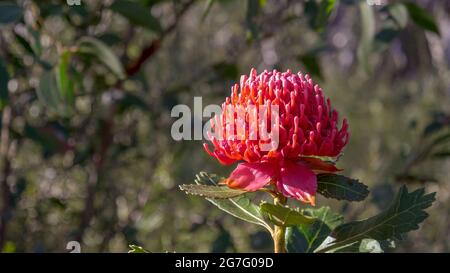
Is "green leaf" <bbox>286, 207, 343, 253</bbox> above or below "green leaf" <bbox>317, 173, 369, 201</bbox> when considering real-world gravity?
below

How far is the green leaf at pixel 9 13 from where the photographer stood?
1350 mm

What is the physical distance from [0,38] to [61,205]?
1.51ft

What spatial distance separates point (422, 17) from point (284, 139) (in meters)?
0.91

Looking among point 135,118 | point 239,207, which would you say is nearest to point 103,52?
point 239,207

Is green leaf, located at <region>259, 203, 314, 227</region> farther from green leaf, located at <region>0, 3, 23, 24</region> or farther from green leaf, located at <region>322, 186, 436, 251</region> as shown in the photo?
green leaf, located at <region>0, 3, 23, 24</region>

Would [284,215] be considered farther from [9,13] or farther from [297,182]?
[9,13]

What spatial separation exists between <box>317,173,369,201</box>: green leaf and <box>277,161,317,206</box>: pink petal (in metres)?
0.04

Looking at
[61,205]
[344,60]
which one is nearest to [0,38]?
[61,205]

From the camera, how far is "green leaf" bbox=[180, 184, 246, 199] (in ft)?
2.92

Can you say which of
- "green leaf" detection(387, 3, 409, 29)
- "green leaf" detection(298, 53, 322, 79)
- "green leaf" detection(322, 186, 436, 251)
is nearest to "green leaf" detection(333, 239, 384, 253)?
"green leaf" detection(322, 186, 436, 251)

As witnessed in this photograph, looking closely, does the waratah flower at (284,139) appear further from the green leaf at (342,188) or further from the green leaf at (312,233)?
the green leaf at (312,233)

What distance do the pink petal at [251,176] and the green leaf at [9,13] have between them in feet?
2.19
